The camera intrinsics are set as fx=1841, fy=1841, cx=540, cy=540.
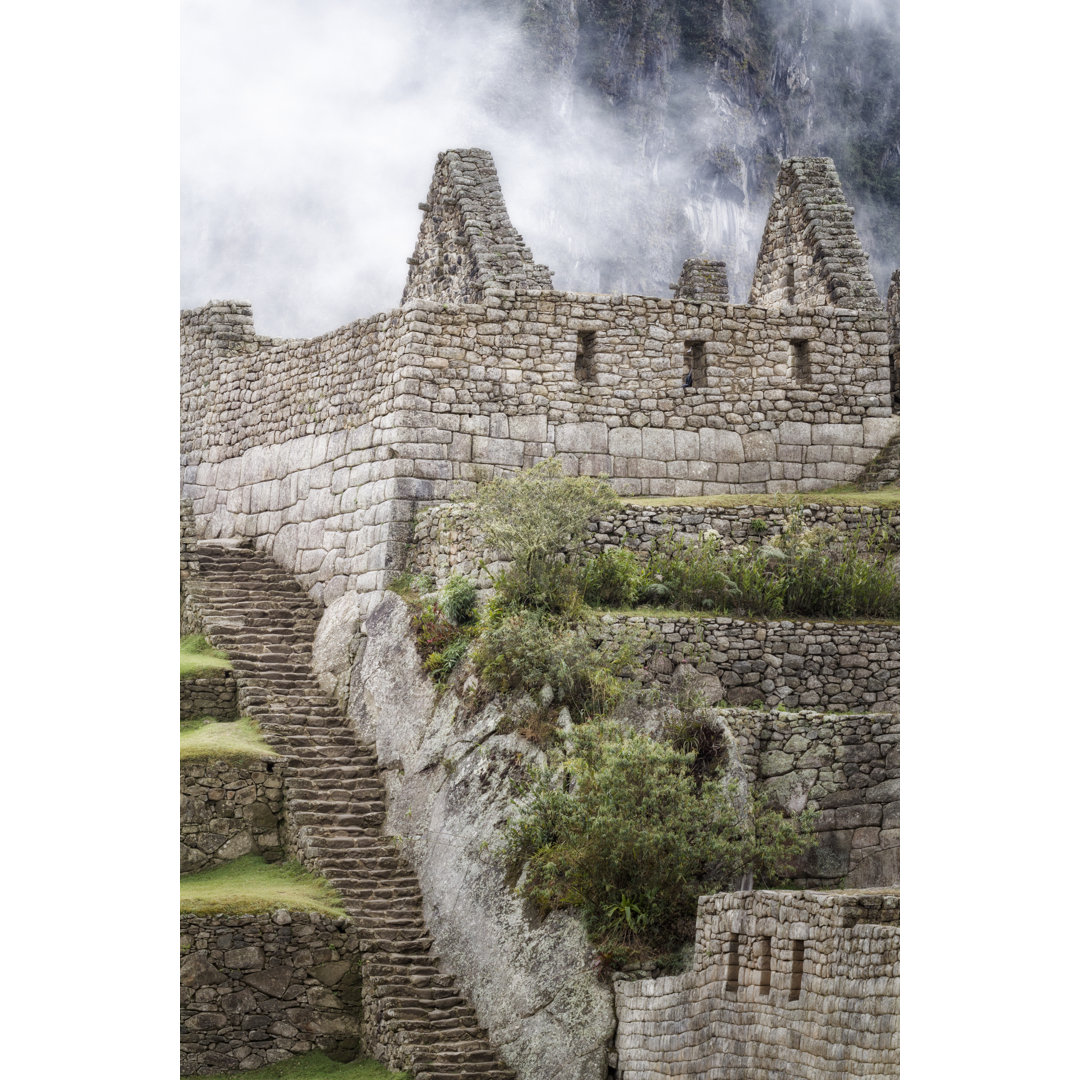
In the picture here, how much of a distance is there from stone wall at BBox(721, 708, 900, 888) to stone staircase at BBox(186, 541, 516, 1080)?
3704 millimetres

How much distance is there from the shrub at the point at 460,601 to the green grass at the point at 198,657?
2885 mm

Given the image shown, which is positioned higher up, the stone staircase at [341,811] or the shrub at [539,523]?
the shrub at [539,523]

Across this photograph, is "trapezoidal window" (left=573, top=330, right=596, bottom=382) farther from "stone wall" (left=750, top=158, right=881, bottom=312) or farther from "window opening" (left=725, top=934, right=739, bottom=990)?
"window opening" (left=725, top=934, right=739, bottom=990)

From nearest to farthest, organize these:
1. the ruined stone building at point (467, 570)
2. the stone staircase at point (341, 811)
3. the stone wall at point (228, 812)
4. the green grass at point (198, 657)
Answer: the ruined stone building at point (467, 570)
the stone staircase at point (341, 811)
the stone wall at point (228, 812)
the green grass at point (198, 657)

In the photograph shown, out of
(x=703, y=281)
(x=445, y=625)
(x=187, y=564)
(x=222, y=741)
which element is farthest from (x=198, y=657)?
(x=703, y=281)

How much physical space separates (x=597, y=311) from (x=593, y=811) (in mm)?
8047

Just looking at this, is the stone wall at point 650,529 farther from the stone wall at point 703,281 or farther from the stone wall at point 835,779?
the stone wall at point 703,281

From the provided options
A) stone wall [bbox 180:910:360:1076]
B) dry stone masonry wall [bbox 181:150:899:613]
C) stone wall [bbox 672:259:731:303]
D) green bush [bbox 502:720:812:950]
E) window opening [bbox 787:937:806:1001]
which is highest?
stone wall [bbox 672:259:731:303]

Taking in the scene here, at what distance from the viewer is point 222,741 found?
20125mm

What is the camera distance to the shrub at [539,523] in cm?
1958

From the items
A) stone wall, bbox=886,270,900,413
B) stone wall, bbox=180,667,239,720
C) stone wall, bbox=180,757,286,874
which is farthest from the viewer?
stone wall, bbox=886,270,900,413

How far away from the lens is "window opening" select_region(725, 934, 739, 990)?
1534cm

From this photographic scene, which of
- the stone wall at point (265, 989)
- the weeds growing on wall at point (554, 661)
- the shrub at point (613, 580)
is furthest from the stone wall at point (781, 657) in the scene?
the stone wall at point (265, 989)

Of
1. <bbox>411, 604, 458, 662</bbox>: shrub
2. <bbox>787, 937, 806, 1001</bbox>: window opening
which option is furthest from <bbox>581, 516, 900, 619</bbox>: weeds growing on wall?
<bbox>787, 937, 806, 1001</bbox>: window opening
